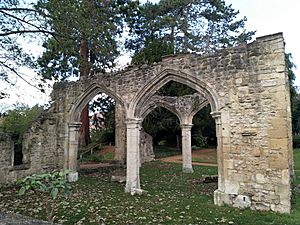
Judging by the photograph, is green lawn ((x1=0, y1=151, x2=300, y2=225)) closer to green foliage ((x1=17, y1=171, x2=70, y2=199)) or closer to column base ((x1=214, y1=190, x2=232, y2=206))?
column base ((x1=214, y1=190, x2=232, y2=206))

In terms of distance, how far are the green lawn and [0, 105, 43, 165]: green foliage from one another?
3229mm

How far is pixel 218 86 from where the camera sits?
710 centimetres

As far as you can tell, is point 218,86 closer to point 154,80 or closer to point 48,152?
point 154,80

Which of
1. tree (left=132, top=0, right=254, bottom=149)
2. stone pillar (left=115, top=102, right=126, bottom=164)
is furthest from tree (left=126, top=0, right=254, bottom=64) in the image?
stone pillar (left=115, top=102, right=126, bottom=164)

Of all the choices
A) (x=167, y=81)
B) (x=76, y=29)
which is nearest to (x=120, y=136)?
(x=167, y=81)

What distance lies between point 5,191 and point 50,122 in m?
3.30

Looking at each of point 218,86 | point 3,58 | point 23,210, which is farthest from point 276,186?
point 3,58

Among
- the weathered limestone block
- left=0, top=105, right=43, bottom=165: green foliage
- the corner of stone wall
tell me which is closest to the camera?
the corner of stone wall

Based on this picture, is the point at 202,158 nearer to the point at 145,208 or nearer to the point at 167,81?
the point at 167,81

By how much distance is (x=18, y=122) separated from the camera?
15109 mm

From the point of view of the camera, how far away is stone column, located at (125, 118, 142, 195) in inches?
328

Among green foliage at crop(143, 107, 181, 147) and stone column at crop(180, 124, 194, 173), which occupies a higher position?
green foliage at crop(143, 107, 181, 147)

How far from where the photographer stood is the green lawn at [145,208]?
17.6 feet

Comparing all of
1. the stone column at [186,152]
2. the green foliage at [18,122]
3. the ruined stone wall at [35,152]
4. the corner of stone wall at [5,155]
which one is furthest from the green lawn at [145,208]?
the stone column at [186,152]
